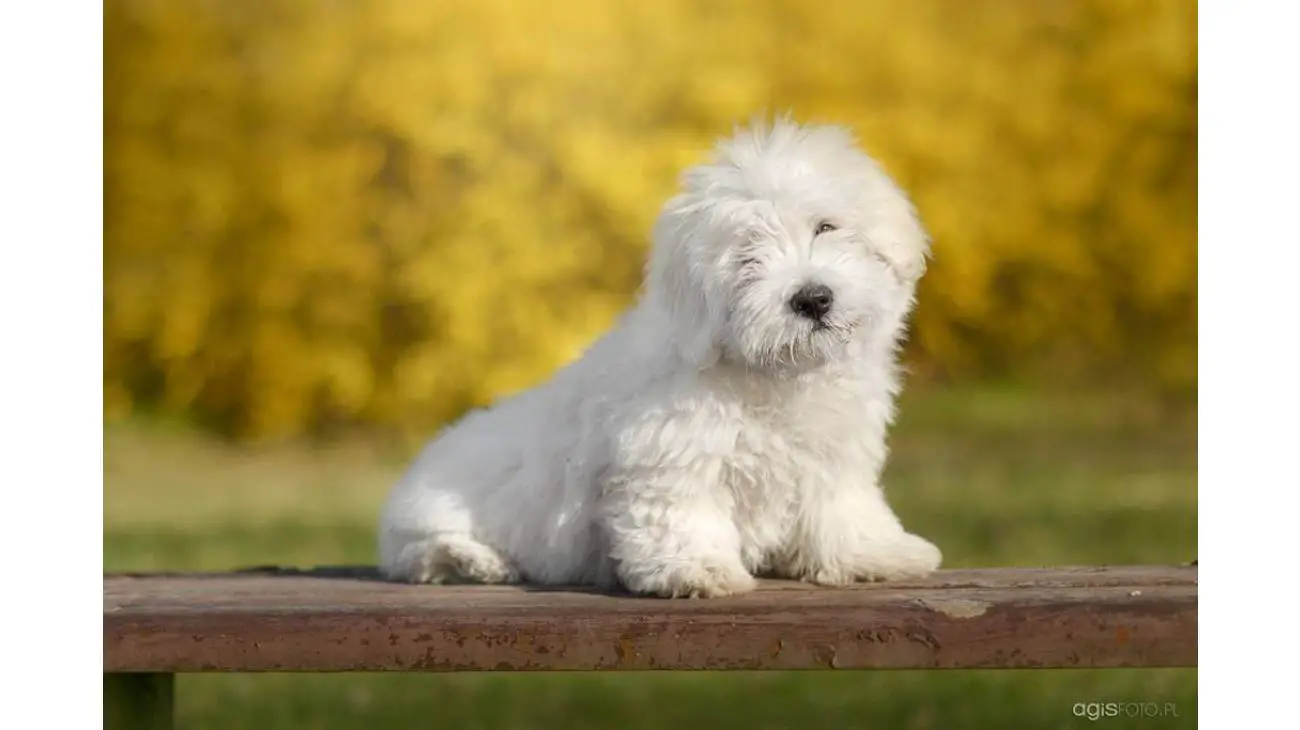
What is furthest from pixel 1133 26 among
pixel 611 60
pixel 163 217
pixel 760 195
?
pixel 163 217

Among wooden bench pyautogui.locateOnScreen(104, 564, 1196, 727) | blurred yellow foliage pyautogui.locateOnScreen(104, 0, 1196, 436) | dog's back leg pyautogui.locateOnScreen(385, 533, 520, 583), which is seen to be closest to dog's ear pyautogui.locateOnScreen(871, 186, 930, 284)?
wooden bench pyautogui.locateOnScreen(104, 564, 1196, 727)

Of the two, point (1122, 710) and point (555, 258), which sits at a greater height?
point (555, 258)

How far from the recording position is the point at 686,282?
3113 mm

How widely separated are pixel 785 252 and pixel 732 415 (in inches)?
14.4

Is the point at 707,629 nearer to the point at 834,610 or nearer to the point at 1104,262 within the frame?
the point at 834,610

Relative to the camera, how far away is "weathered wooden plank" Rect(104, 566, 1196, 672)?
2898 millimetres

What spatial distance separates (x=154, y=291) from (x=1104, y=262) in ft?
10.5

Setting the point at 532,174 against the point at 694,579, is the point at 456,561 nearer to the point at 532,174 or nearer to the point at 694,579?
the point at 694,579

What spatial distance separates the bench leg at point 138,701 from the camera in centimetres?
338

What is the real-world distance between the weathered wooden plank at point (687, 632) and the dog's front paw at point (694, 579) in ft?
0.17

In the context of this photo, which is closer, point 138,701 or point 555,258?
point 138,701

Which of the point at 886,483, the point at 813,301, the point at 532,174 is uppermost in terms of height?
the point at 532,174

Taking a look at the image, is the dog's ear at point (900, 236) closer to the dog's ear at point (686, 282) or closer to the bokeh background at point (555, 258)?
the dog's ear at point (686, 282)

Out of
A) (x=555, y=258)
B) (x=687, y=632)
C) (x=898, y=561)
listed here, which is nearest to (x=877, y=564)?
(x=898, y=561)
